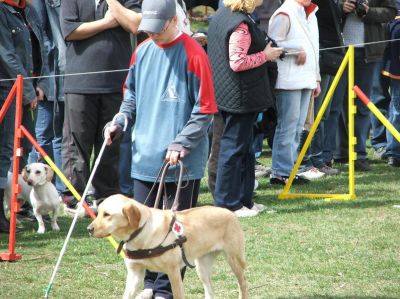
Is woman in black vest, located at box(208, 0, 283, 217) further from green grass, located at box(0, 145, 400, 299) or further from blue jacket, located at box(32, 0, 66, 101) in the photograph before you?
blue jacket, located at box(32, 0, 66, 101)

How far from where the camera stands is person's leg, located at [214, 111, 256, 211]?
8445 millimetres

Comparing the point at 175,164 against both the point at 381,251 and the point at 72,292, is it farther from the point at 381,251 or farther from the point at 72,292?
the point at 381,251

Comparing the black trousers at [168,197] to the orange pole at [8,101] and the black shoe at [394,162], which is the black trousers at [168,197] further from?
the black shoe at [394,162]

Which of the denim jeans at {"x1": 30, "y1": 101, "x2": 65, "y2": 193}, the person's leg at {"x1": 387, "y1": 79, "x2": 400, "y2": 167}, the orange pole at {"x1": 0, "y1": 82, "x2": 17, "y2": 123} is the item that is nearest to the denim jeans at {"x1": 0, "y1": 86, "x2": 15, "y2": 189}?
the orange pole at {"x1": 0, "y1": 82, "x2": 17, "y2": 123}

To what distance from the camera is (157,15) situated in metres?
5.46

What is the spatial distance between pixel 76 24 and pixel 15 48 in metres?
0.68

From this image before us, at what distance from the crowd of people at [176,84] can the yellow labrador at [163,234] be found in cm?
31

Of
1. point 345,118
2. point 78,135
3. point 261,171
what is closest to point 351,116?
point 261,171

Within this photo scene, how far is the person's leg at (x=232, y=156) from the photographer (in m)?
8.45

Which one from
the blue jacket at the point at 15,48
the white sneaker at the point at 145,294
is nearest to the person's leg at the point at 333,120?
the blue jacket at the point at 15,48

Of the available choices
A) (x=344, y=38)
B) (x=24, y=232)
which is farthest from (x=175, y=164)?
(x=344, y=38)

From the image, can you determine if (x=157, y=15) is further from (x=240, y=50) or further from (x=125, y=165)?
(x=125, y=165)

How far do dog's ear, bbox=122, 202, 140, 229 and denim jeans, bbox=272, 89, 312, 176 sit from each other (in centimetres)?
457

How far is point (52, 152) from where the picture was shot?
33.2 ft
